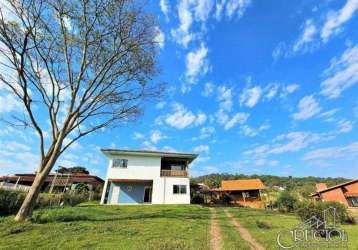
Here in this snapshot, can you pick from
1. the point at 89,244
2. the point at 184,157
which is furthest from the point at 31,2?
the point at 184,157

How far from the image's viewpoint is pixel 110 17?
37.3ft

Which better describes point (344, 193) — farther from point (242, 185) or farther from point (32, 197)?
point (32, 197)

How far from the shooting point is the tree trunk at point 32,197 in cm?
905

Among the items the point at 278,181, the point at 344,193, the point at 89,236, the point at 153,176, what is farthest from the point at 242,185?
the point at 278,181

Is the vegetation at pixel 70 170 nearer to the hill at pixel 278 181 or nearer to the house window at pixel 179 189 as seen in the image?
the house window at pixel 179 189

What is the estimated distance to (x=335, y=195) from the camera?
113 ft

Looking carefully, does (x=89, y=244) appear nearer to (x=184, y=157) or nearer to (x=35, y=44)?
(x=35, y=44)

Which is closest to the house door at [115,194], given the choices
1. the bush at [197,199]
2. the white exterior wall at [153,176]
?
the white exterior wall at [153,176]

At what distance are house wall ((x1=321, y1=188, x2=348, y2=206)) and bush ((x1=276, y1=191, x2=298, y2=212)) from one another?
13.6m

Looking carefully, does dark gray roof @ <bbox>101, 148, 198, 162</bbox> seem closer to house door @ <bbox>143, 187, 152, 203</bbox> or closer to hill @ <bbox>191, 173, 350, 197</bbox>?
house door @ <bbox>143, 187, 152, 203</bbox>

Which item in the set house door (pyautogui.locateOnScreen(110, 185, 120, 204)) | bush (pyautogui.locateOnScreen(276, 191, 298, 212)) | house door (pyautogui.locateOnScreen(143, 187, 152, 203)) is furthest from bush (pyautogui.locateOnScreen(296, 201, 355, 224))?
house door (pyautogui.locateOnScreen(110, 185, 120, 204))

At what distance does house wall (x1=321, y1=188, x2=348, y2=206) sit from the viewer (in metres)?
32.7

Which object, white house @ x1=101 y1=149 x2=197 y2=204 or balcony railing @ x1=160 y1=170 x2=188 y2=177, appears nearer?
white house @ x1=101 y1=149 x2=197 y2=204

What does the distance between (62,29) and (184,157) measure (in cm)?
1949
